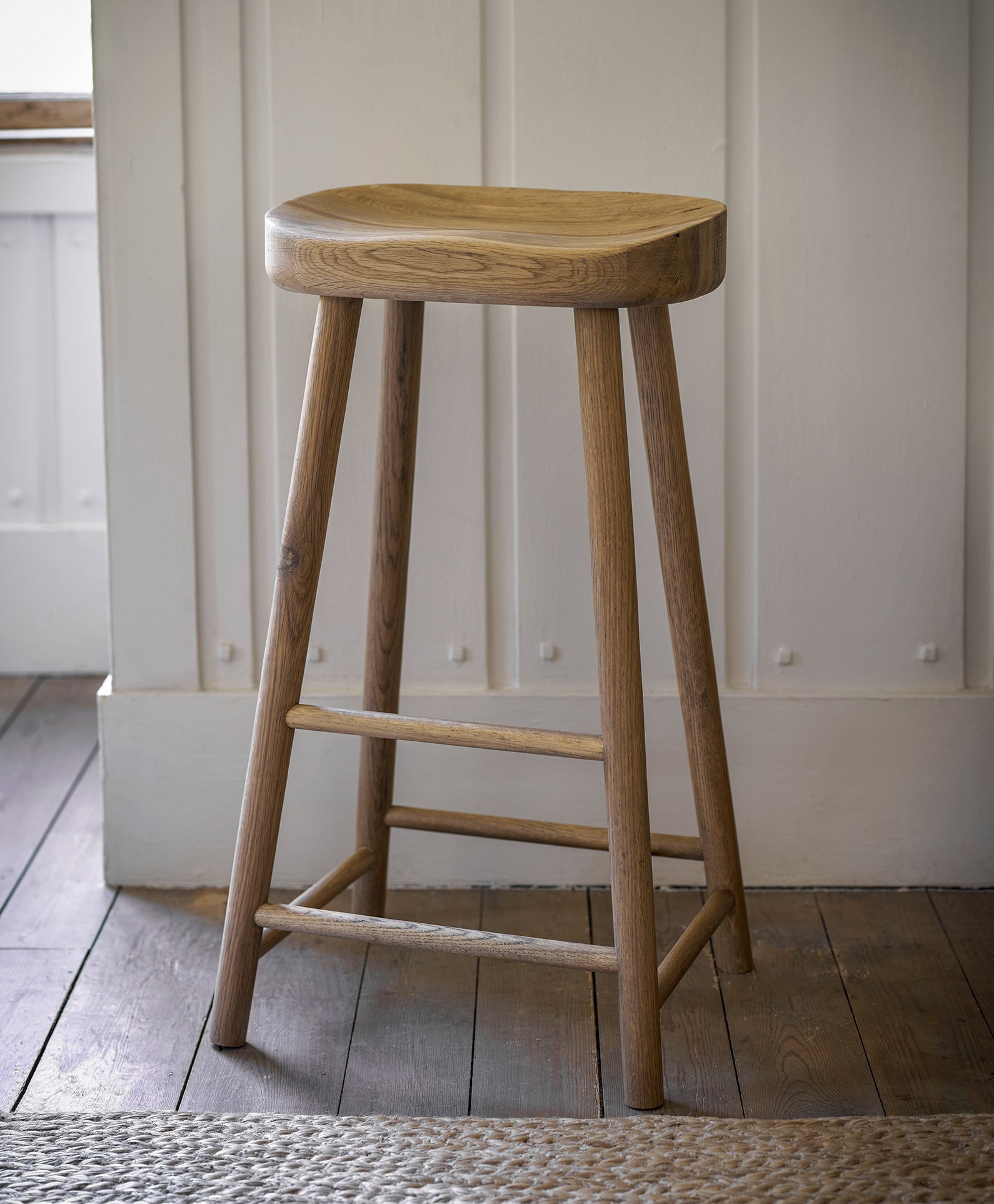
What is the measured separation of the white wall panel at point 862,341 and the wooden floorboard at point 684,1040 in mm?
339

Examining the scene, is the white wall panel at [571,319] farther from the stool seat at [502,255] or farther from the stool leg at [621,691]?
the stool leg at [621,691]

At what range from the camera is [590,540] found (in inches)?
48.7

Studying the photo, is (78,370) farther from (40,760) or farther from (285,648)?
(285,648)

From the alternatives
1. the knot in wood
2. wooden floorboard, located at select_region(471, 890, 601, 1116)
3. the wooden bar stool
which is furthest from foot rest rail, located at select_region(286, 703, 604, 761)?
wooden floorboard, located at select_region(471, 890, 601, 1116)

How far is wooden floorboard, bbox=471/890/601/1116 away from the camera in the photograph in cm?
121

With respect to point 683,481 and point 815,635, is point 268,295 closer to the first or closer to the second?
point 683,481

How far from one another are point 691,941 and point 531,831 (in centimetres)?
21

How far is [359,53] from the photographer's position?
58.9 inches

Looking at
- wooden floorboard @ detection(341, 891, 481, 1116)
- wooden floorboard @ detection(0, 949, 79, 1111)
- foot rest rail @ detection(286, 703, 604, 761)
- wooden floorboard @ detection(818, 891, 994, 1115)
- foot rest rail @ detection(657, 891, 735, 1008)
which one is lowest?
wooden floorboard @ detection(341, 891, 481, 1116)

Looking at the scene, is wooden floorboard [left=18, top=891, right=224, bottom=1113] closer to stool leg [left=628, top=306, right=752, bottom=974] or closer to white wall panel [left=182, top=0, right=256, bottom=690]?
white wall panel [left=182, top=0, right=256, bottom=690]

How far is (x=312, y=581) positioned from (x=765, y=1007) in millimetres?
636

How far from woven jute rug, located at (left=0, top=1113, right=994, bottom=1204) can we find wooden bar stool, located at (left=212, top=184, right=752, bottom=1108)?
0.35 feet

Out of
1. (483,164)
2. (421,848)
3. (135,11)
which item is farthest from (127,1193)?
(135,11)

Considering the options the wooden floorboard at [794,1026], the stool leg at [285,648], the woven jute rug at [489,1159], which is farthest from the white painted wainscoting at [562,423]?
the woven jute rug at [489,1159]
